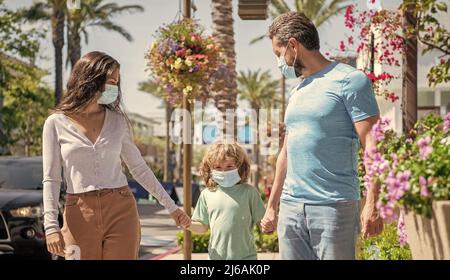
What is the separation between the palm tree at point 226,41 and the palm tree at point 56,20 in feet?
63.2

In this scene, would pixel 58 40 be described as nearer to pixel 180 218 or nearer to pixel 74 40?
pixel 74 40

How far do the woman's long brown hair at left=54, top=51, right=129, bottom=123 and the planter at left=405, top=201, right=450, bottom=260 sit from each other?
2149mm

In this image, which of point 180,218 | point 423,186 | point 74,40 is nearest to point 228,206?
point 180,218

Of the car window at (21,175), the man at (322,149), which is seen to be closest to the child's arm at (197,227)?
the man at (322,149)

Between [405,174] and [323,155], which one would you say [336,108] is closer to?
[323,155]

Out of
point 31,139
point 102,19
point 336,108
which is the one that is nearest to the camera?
point 336,108

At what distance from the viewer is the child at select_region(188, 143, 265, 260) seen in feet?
21.1

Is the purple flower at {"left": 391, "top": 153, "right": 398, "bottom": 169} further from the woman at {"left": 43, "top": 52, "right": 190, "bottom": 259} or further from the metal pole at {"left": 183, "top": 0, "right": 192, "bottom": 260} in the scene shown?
the metal pole at {"left": 183, "top": 0, "right": 192, "bottom": 260}

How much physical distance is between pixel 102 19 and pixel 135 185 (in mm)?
9668

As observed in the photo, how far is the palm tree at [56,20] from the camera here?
39219 mm

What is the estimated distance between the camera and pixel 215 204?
6.59 meters

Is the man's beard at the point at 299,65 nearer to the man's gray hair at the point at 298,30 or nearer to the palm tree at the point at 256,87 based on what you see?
the man's gray hair at the point at 298,30

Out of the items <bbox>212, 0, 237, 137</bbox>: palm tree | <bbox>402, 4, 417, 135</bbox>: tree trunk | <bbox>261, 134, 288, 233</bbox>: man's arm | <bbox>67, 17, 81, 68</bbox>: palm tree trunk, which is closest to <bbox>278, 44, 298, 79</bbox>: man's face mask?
<bbox>261, 134, 288, 233</bbox>: man's arm

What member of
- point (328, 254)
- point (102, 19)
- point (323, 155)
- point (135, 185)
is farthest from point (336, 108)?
point (102, 19)
